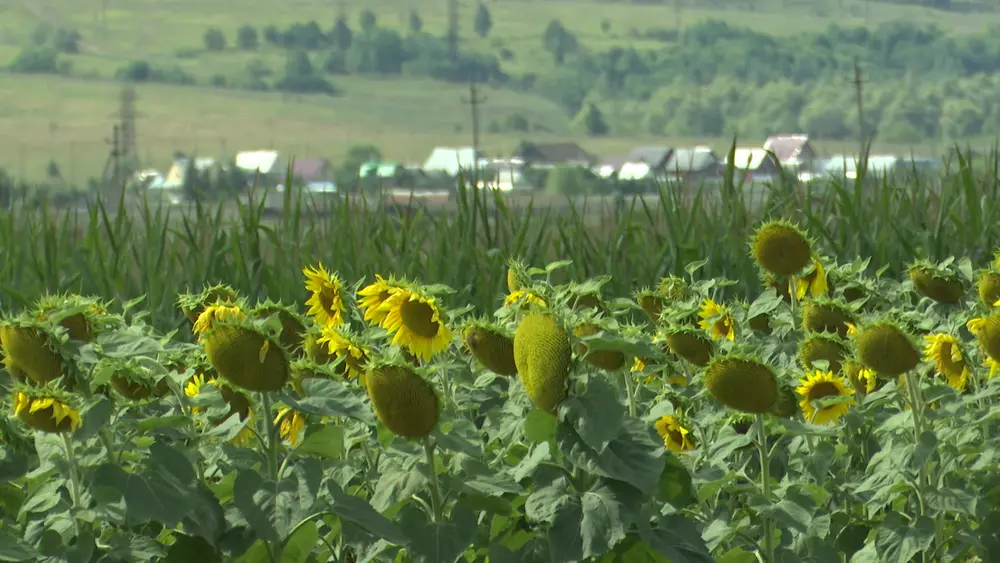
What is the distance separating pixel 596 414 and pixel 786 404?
1.83 feet

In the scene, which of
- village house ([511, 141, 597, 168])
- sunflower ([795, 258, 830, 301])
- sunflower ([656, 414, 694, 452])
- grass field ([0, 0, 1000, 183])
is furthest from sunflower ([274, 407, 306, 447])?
grass field ([0, 0, 1000, 183])

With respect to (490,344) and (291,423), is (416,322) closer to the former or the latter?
(490,344)

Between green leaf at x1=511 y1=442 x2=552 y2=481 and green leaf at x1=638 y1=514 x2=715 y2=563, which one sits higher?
green leaf at x1=511 y1=442 x2=552 y2=481

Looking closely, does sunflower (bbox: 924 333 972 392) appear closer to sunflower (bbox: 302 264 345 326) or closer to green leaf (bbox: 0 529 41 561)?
sunflower (bbox: 302 264 345 326)

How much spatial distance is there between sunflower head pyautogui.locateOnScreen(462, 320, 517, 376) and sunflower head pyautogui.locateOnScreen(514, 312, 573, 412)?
23cm

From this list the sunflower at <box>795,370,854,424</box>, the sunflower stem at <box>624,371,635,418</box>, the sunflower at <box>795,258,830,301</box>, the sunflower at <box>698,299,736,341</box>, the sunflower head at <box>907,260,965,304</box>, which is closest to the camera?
the sunflower stem at <box>624,371,635,418</box>

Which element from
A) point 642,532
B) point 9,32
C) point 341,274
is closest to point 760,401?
point 642,532

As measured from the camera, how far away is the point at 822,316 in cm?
324

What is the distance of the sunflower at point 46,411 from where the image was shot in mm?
2066

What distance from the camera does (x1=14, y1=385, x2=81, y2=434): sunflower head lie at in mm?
2064

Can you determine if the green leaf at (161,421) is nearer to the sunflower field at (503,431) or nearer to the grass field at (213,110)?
the sunflower field at (503,431)

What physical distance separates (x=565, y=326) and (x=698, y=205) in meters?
3.95

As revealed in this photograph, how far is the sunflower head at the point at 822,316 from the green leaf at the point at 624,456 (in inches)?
44.7

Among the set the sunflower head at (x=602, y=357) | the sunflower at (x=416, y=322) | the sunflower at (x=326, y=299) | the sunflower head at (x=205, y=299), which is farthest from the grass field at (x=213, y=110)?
the sunflower head at (x=602, y=357)
